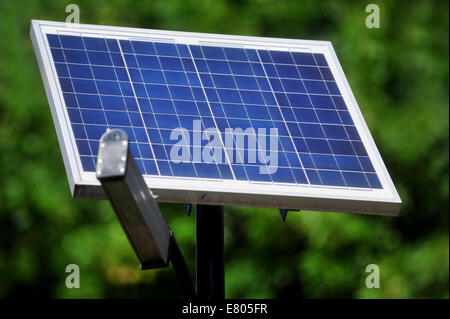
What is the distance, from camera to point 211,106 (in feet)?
19.3

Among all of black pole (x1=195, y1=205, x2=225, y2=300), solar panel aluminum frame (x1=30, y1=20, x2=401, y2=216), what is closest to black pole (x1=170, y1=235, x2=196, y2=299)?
solar panel aluminum frame (x1=30, y1=20, x2=401, y2=216)

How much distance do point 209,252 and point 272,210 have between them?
8984 mm

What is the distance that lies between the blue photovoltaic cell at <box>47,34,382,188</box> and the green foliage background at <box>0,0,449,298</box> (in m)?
7.94

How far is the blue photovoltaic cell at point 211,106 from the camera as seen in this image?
17.9 feet

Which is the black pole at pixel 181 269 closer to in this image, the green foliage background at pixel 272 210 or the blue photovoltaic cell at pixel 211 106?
the blue photovoltaic cell at pixel 211 106

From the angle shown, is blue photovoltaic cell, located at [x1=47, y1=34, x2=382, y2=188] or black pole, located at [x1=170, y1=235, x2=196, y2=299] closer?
black pole, located at [x1=170, y1=235, x2=196, y2=299]

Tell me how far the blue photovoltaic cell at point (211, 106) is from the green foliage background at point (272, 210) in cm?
794

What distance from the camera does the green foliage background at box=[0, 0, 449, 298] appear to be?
14336mm

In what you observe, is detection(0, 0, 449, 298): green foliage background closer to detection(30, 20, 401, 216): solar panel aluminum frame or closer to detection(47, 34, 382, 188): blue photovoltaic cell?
detection(47, 34, 382, 188): blue photovoltaic cell

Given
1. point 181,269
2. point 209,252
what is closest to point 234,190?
point 181,269

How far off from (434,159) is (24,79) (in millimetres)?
6357

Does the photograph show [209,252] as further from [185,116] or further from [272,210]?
[272,210]

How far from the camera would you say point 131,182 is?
14.2 feet

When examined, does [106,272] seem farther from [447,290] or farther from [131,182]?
[131,182]
